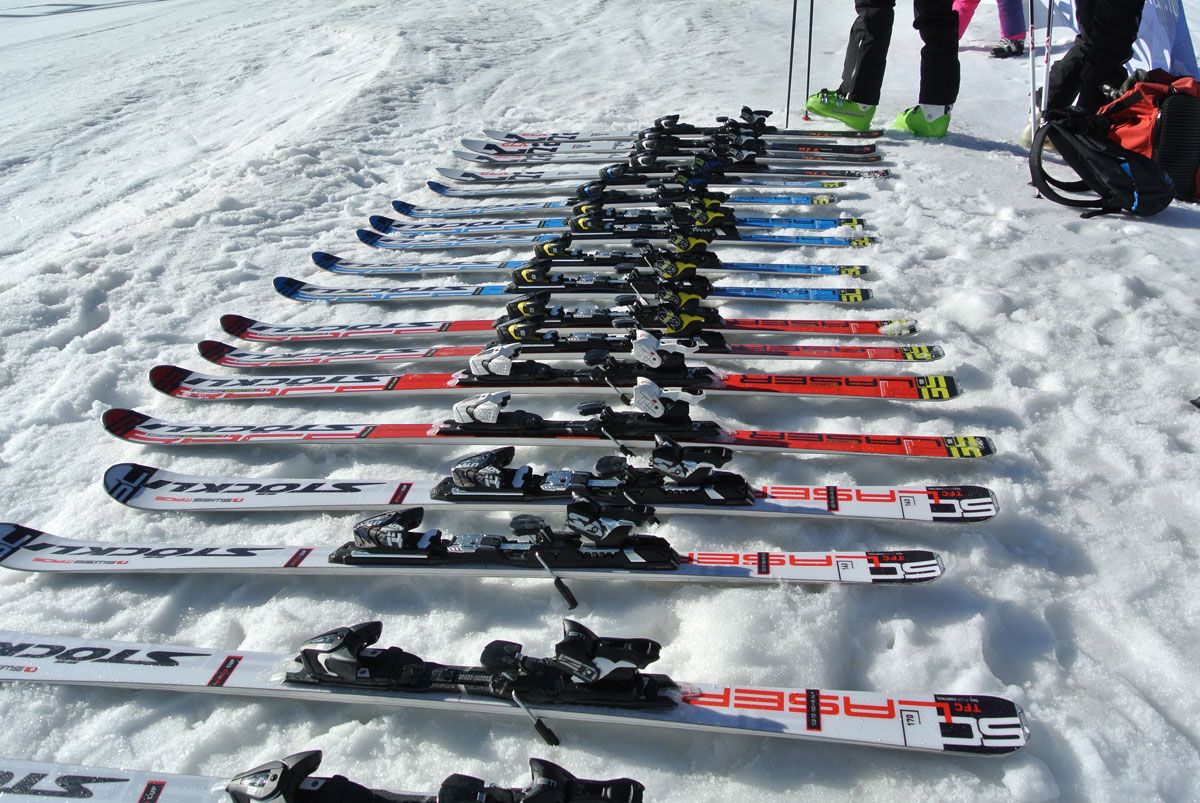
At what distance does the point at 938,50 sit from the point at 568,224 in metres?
4.07

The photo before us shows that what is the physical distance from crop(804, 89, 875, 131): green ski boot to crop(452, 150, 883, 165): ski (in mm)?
855

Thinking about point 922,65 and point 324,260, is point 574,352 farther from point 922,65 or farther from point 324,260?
point 922,65

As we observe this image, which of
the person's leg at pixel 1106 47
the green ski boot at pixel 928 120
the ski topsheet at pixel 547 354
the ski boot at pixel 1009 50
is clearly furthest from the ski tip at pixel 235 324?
the ski boot at pixel 1009 50

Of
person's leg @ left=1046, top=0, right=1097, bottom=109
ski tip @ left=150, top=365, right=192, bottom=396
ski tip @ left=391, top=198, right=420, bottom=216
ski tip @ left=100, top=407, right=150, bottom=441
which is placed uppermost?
person's leg @ left=1046, top=0, right=1097, bottom=109

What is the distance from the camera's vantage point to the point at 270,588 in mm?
3186

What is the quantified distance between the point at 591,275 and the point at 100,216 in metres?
5.39

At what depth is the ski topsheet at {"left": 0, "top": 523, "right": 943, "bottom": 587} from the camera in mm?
2883

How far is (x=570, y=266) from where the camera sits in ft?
18.9

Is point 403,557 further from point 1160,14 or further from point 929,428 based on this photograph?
point 1160,14

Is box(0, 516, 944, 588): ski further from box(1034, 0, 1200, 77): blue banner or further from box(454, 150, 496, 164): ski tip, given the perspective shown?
box(1034, 0, 1200, 77): blue banner

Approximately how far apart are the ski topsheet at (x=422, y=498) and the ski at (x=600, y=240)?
2891 mm

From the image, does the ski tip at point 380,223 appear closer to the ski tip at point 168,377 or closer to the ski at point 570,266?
the ski at point 570,266

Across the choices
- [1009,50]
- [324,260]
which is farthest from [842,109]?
[324,260]

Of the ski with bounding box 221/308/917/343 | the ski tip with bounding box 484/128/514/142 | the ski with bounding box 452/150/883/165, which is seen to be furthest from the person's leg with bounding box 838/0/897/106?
the ski with bounding box 221/308/917/343
